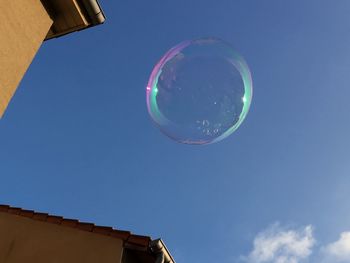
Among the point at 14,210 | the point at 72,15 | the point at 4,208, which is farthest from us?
the point at 4,208

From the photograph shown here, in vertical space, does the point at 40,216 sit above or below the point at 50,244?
above

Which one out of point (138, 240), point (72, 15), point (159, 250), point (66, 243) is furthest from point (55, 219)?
point (72, 15)

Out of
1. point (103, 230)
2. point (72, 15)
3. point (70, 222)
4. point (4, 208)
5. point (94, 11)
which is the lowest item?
point (103, 230)

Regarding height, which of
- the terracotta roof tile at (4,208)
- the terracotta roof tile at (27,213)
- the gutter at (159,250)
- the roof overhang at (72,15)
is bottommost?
the gutter at (159,250)

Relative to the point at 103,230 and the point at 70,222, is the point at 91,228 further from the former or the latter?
the point at 70,222

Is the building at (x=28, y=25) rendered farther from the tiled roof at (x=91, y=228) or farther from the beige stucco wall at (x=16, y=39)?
the tiled roof at (x=91, y=228)

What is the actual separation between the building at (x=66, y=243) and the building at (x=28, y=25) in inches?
134

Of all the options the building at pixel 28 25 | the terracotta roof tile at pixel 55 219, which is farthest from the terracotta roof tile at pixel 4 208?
the building at pixel 28 25

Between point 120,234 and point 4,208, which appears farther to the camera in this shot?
point 4,208

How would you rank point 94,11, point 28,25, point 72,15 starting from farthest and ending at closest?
point 94,11 → point 72,15 → point 28,25

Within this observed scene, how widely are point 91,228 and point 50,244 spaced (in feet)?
2.89

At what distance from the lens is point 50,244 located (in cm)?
689

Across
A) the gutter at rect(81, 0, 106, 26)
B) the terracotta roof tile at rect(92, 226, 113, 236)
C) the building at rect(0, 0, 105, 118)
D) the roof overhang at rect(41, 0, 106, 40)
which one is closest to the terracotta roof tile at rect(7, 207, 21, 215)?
the terracotta roof tile at rect(92, 226, 113, 236)

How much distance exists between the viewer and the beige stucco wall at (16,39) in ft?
13.1
